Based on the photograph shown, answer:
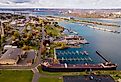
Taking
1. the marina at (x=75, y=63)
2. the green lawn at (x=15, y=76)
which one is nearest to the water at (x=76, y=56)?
the marina at (x=75, y=63)

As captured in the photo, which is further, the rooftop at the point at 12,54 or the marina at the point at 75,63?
the rooftop at the point at 12,54

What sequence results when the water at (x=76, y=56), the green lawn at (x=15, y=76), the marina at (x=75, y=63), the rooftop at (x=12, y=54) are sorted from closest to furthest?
the green lawn at (x=15, y=76) < the marina at (x=75, y=63) < the rooftop at (x=12, y=54) < the water at (x=76, y=56)

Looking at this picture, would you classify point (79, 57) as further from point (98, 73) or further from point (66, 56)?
point (98, 73)

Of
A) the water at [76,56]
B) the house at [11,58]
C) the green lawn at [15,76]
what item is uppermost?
the house at [11,58]

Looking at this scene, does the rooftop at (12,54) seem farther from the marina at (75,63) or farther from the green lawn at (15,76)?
the marina at (75,63)

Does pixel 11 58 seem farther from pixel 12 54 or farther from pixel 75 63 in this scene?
pixel 75 63

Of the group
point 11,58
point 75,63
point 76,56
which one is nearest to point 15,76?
point 11,58

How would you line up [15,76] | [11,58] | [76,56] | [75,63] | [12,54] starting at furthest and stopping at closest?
1. [76,56]
2. [12,54]
3. [75,63]
4. [11,58]
5. [15,76]

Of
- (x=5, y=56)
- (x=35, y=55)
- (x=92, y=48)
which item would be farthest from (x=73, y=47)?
(x=5, y=56)

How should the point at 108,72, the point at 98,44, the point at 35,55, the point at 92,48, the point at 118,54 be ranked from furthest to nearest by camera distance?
the point at 98,44 → the point at 92,48 → the point at 118,54 → the point at 35,55 → the point at 108,72
